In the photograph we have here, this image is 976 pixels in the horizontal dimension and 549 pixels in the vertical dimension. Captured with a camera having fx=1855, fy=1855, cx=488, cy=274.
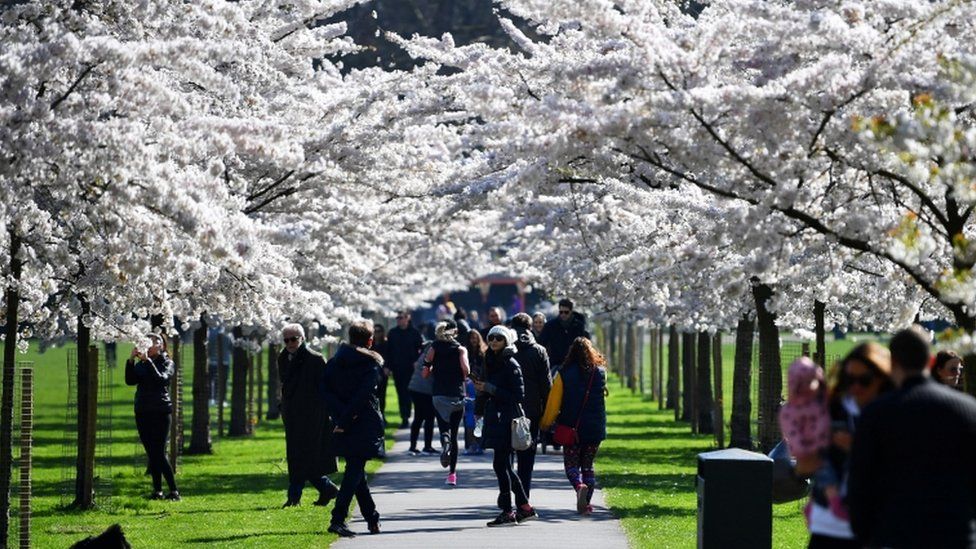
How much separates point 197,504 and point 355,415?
369cm

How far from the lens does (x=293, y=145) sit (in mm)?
12227

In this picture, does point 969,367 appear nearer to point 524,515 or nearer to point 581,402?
point 524,515

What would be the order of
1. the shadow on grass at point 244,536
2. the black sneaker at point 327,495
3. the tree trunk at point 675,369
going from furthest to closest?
1. the tree trunk at point 675,369
2. the black sneaker at point 327,495
3. the shadow on grass at point 244,536

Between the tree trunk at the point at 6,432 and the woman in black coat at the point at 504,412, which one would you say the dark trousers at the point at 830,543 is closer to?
the tree trunk at the point at 6,432

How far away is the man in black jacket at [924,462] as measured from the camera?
7340mm

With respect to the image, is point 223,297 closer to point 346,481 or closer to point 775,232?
point 346,481

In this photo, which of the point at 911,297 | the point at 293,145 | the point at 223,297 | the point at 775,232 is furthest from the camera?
the point at 223,297

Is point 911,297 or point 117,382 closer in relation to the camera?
point 911,297

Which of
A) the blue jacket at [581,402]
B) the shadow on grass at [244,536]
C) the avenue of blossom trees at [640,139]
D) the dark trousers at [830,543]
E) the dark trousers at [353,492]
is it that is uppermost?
the avenue of blossom trees at [640,139]

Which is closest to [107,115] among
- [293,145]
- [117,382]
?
[293,145]

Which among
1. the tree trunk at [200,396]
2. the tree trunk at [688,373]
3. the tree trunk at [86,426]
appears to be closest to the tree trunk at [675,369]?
the tree trunk at [688,373]

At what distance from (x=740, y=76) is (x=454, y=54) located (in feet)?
23.0

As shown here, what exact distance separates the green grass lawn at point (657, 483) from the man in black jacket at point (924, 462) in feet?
22.8

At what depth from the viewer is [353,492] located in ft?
50.9
